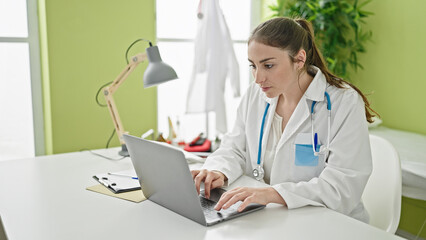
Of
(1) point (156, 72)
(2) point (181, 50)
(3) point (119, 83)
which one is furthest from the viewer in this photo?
(2) point (181, 50)

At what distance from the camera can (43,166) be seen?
69.9 inches

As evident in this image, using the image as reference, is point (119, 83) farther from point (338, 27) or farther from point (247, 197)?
point (338, 27)

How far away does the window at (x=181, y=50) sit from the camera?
305cm

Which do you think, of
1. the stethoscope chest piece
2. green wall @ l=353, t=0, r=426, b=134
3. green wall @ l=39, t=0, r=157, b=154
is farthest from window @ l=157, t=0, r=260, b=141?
the stethoscope chest piece

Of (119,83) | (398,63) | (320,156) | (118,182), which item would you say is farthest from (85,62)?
(398,63)

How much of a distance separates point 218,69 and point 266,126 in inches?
54.3

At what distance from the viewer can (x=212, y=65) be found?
2.98m

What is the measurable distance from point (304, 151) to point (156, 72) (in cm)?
74

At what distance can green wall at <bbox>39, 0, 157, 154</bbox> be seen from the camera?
2455 mm

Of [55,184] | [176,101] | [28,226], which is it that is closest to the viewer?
[28,226]

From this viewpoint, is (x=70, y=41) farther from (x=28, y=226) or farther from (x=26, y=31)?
(x=28, y=226)

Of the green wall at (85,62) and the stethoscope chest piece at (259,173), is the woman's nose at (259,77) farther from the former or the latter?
the green wall at (85,62)

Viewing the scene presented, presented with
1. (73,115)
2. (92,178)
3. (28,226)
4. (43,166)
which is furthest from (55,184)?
(73,115)

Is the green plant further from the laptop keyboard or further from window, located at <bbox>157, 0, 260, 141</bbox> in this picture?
the laptop keyboard
